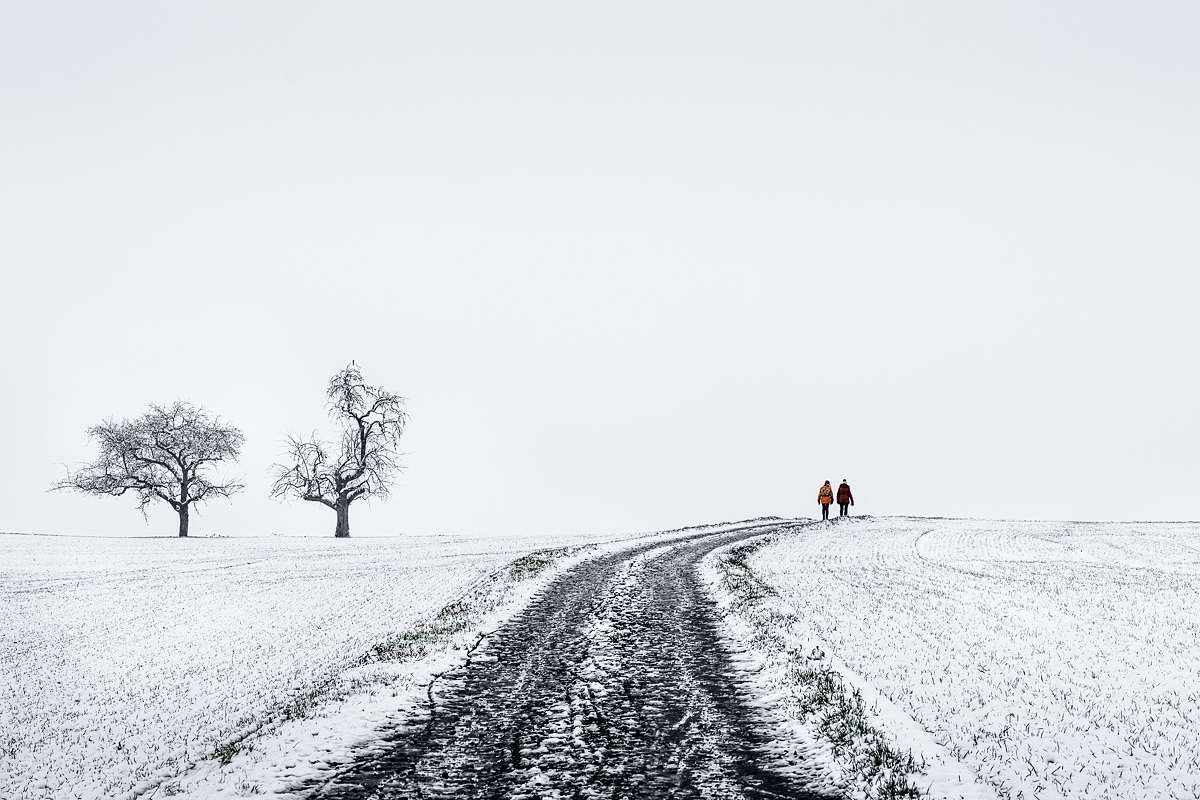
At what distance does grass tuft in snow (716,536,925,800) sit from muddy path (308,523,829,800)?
2.44 feet

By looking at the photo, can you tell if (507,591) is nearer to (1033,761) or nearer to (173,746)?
(173,746)

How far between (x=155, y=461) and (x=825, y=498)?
5073 centimetres

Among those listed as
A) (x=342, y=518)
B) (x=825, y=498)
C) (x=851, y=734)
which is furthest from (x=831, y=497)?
(x=851, y=734)

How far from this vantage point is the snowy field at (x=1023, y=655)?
7.90 metres

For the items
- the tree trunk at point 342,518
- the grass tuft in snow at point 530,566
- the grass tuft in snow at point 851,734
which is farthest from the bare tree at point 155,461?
the grass tuft in snow at point 851,734

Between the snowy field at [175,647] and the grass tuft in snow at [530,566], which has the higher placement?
the grass tuft in snow at [530,566]

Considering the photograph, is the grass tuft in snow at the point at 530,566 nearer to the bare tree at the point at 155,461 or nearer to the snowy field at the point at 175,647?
the snowy field at the point at 175,647

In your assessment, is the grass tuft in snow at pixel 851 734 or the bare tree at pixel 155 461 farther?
the bare tree at pixel 155 461

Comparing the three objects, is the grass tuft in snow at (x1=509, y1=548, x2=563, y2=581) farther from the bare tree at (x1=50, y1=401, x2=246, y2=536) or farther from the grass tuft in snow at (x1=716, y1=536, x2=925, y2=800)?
the bare tree at (x1=50, y1=401, x2=246, y2=536)

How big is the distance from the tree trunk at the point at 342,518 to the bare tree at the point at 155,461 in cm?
935

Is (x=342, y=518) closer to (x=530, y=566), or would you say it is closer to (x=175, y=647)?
(x=530, y=566)

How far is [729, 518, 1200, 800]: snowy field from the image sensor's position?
311 inches

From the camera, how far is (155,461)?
56969mm

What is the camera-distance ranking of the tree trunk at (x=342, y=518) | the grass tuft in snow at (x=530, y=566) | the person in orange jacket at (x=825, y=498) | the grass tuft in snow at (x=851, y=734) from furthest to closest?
the tree trunk at (x=342, y=518)
the person in orange jacket at (x=825, y=498)
the grass tuft in snow at (x=530, y=566)
the grass tuft in snow at (x=851, y=734)
